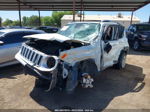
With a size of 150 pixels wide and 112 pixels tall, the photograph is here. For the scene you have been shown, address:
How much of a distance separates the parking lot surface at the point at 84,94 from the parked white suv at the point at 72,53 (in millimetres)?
482

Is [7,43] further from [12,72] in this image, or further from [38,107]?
[38,107]

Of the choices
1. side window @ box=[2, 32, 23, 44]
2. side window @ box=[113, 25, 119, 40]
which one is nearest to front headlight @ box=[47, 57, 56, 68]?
side window @ box=[113, 25, 119, 40]

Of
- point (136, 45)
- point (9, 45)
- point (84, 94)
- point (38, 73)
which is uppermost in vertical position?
point (9, 45)

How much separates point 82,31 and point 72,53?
1637 mm

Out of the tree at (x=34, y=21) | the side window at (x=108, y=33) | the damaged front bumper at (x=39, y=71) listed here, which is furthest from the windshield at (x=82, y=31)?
the tree at (x=34, y=21)

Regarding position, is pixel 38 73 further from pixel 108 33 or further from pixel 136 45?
pixel 136 45

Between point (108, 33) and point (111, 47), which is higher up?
point (108, 33)

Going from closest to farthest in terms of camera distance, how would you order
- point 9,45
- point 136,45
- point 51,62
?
point 51,62 < point 9,45 < point 136,45

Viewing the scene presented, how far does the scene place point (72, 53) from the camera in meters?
3.96

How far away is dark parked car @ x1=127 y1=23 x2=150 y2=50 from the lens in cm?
1090

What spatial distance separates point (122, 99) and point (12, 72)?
4184 millimetres

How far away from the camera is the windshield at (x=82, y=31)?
16.7ft

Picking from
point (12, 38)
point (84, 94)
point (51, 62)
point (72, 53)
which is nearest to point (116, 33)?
point (84, 94)

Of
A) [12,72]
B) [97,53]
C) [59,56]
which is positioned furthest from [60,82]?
[12,72]
